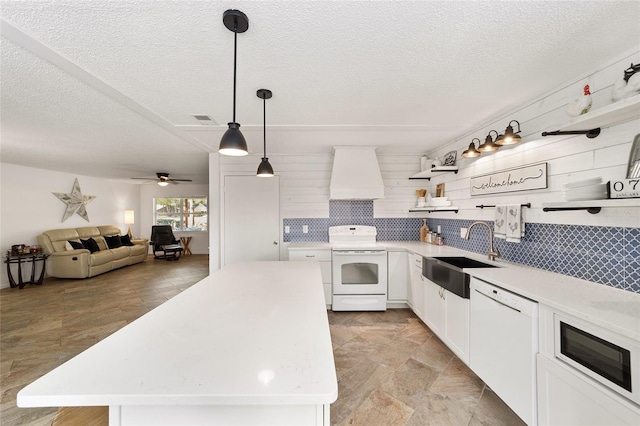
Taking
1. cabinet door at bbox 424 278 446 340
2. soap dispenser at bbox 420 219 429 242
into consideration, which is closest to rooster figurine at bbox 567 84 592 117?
cabinet door at bbox 424 278 446 340

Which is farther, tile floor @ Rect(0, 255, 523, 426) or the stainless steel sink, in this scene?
the stainless steel sink

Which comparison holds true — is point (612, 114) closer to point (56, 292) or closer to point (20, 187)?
point (56, 292)

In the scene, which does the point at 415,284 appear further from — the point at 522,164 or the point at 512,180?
the point at 522,164

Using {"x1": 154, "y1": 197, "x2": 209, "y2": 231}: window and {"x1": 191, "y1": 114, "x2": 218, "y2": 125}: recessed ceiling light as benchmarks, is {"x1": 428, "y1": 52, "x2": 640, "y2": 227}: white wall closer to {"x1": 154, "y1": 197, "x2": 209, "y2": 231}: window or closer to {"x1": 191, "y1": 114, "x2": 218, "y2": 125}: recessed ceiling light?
{"x1": 191, "y1": 114, "x2": 218, "y2": 125}: recessed ceiling light

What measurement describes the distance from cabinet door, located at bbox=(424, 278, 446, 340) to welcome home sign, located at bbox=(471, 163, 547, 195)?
46.1 inches

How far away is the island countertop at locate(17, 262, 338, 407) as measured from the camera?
27.0 inches

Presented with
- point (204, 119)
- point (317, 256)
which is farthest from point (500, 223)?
point (204, 119)

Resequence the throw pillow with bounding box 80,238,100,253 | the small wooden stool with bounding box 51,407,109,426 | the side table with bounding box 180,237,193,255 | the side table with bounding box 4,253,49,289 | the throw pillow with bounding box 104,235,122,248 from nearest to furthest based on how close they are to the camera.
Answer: the small wooden stool with bounding box 51,407,109,426
the side table with bounding box 4,253,49,289
the throw pillow with bounding box 80,238,100,253
the throw pillow with bounding box 104,235,122,248
the side table with bounding box 180,237,193,255

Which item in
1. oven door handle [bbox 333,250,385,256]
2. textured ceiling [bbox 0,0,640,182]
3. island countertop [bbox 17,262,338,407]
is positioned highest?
textured ceiling [bbox 0,0,640,182]

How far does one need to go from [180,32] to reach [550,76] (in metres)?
2.53

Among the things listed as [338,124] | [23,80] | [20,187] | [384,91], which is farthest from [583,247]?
[20,187]

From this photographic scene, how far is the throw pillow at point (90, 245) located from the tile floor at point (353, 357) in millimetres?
1365

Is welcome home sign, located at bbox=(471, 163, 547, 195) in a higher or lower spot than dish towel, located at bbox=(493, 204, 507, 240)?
higher

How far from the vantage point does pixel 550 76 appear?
5.95 feet
